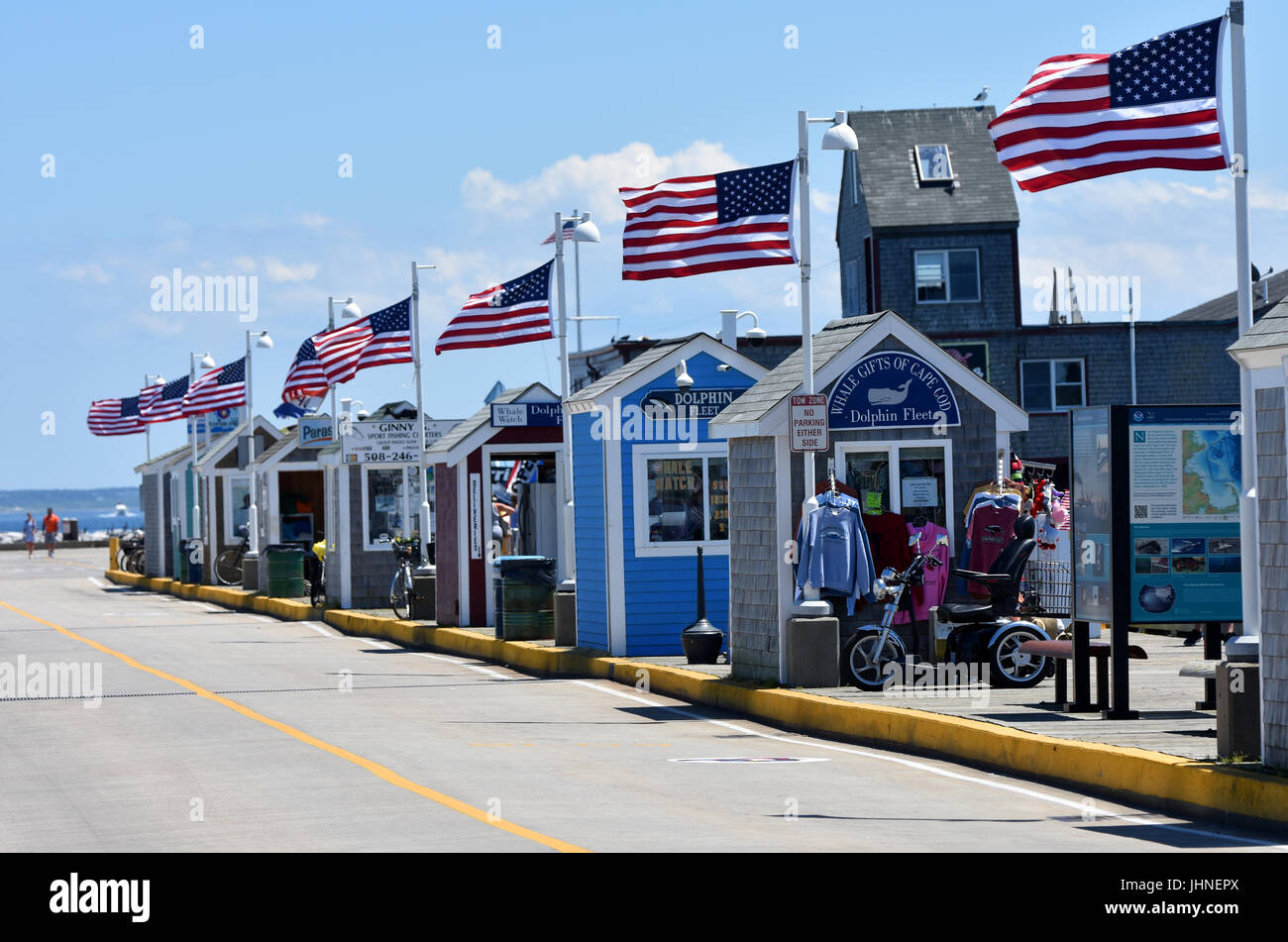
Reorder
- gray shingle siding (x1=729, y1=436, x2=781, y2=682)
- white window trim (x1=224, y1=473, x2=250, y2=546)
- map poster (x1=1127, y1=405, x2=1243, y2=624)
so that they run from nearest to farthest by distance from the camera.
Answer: map poster (x1=1127, y1=405, x2=1243, y2=624) → gray shingle siding (x1=729, y1=436, x2=781, y2=682) → white window trim (x1=224, y1=473, x2=250, y2=546)

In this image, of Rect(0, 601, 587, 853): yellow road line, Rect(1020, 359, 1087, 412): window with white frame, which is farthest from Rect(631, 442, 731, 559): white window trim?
Rect(1020, 359, 1087, 412): window with white frame

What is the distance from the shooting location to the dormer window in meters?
52.9

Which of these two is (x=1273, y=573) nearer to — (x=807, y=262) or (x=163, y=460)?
(x=807, y=262)

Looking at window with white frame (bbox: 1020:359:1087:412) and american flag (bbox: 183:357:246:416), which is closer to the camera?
american flag (bbox: 183:357:246:416)

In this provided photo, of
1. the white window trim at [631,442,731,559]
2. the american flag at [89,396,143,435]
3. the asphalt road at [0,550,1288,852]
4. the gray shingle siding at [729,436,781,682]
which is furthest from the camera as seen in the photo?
the american flag at [89,396,143,435]

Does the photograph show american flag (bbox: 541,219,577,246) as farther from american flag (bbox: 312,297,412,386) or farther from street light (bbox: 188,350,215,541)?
street light (bbox: 188,350,215,541)

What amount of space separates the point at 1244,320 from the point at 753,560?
7305mm

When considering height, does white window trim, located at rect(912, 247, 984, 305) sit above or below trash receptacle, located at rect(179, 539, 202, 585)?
above

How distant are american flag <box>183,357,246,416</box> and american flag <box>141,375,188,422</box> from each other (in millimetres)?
1305

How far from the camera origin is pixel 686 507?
2305 cm

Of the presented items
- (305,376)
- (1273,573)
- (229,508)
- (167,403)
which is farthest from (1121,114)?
(229,508)

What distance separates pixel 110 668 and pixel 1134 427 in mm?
14172
